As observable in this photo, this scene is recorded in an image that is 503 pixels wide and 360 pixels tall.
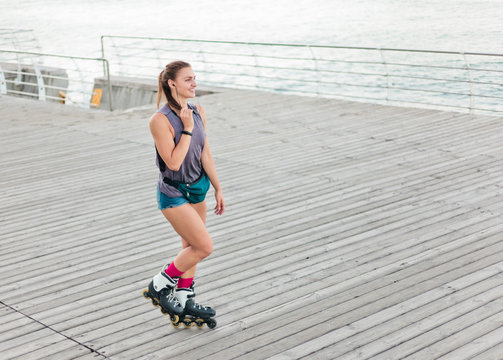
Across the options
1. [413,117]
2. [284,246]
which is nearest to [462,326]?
[284,246]

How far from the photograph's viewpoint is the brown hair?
352 cm

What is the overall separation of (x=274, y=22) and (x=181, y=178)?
49931 mm

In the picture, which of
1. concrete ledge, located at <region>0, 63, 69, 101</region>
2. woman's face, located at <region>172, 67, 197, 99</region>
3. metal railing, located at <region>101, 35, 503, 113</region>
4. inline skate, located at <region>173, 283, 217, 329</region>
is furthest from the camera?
metal railing, located at <region>101, 35, 503, 113</region>

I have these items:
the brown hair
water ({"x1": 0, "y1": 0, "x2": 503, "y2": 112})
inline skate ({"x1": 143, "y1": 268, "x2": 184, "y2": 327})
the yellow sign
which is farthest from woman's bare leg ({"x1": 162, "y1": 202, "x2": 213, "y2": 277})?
water ({"x1": 0, "y1": 0, "x2": 503, "y2": 112})

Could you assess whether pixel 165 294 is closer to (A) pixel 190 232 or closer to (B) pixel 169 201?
(A) pixel 190 232

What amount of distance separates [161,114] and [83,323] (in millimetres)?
1386

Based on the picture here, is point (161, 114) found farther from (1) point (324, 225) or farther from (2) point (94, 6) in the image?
(2) point (94, 6)

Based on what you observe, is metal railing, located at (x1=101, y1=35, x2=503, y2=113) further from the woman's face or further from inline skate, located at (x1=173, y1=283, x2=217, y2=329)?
the woman's face

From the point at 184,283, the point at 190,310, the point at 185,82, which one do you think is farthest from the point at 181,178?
the point at 190,310

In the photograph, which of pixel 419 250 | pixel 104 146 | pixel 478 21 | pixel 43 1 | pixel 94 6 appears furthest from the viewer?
pixel 43 1

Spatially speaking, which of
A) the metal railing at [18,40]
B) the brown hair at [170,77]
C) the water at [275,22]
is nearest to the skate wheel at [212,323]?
the brown hair at [170,77]

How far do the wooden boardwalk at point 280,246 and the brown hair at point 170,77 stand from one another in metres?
1.30

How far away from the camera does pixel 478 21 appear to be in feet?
137

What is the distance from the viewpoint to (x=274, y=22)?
52.2 metres
